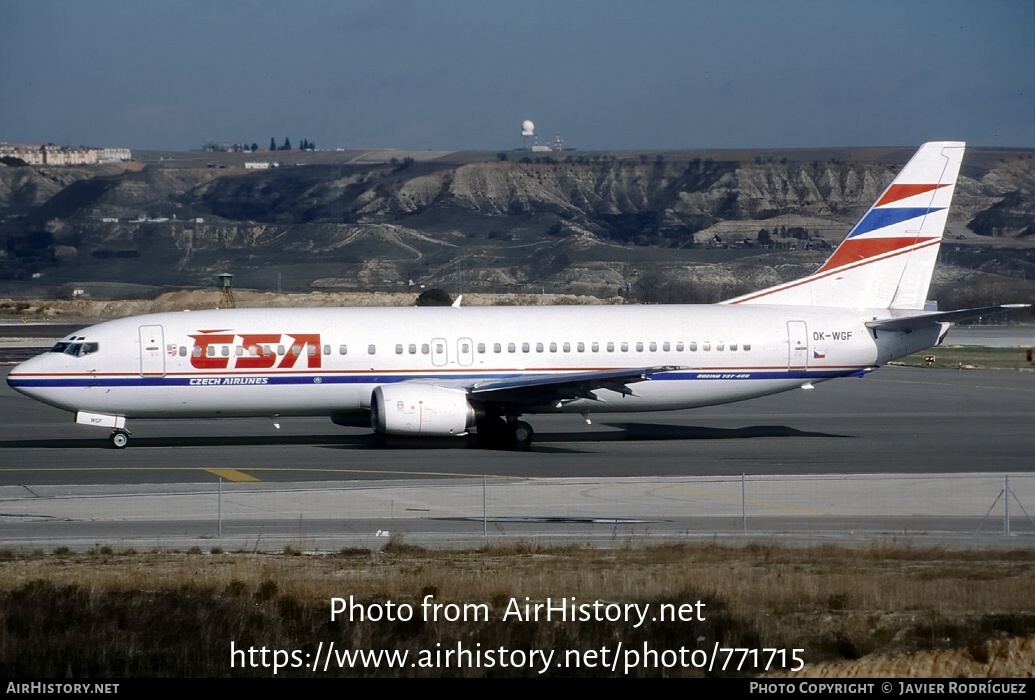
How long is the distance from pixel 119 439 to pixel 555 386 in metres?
11.5

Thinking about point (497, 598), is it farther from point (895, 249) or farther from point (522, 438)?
point (895, 249)

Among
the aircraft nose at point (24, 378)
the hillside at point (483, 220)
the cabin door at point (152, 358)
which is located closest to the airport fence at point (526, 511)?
the cabin door at point (152, 358)

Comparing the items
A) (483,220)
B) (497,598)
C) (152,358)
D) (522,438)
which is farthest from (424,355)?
(483,220)

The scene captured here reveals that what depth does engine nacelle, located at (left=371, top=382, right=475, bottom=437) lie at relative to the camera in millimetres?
31031

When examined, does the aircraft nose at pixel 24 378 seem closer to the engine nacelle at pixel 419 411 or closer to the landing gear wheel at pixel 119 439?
the landing gear wheel at pixel 119 439

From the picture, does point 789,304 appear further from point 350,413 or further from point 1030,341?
point 1030,341

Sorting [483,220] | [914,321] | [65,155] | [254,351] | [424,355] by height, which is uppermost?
[65,155]

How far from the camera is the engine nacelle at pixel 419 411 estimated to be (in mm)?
31031

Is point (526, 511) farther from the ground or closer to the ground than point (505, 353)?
closer to the ground

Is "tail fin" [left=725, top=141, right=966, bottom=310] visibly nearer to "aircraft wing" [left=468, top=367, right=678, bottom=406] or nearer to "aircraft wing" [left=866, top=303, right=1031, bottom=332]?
"aircraft wing" [left=866, top=303, right=1031, bottom=332]

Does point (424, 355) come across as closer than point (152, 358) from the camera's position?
No

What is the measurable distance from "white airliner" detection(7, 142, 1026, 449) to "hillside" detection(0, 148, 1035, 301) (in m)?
45.2

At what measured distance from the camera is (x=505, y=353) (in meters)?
33.2

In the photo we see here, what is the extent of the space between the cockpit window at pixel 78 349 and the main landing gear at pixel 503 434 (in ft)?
33.3
